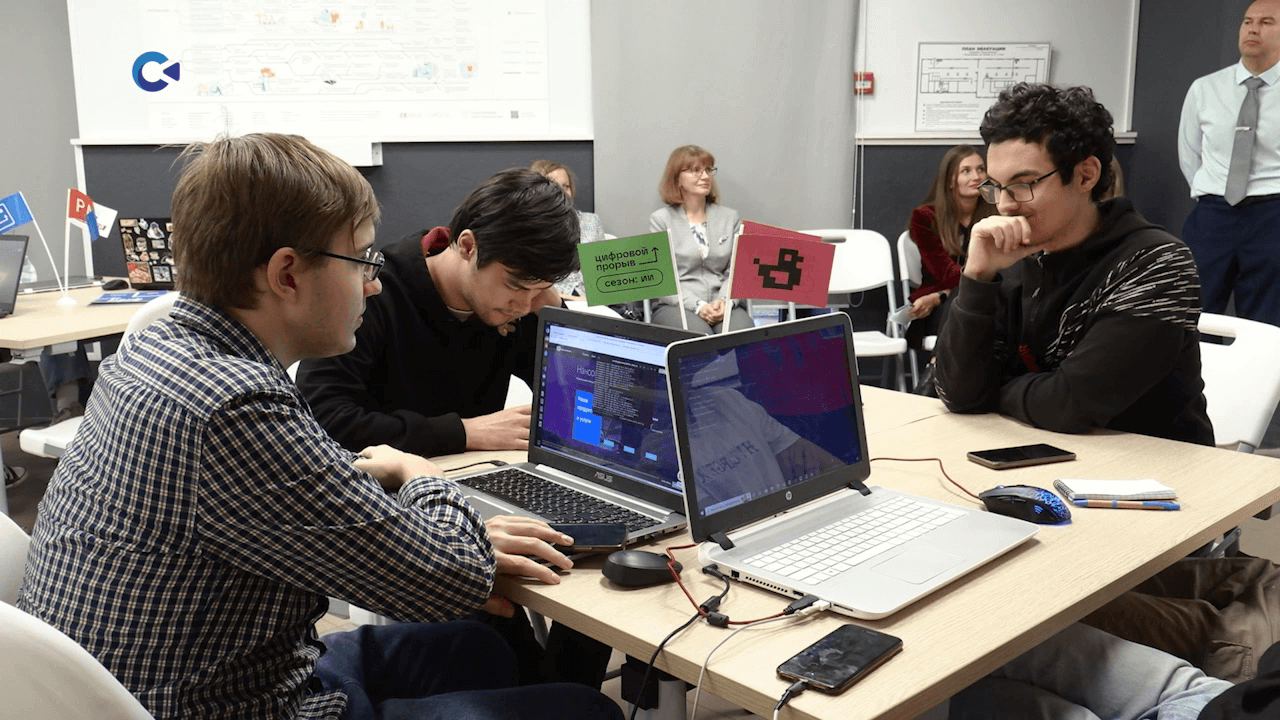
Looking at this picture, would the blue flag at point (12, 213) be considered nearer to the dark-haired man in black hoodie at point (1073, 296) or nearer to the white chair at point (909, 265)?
the dark-haired man in black hoodie at point (1073, 296)

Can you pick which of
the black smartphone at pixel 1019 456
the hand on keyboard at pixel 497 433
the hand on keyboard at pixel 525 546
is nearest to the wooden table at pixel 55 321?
the hand on keyboard at pixel 497 433

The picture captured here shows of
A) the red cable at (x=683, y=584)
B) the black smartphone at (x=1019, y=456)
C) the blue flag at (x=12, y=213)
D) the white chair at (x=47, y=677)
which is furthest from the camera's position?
the blue flag at (x=12, y=213)

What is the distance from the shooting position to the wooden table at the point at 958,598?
38.3 inches

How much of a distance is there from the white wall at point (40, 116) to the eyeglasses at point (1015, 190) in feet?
14.2

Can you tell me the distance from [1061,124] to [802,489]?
1.00 m

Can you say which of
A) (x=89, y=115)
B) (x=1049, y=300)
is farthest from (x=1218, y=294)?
(x=89, y=115)

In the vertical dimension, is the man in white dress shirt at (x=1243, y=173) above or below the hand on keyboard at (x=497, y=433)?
above

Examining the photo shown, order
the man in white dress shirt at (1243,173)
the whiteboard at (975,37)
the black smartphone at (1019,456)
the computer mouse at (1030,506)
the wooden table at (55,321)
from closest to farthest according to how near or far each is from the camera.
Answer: the computer mouse at (1030,506) → the black smartphone at (1019,456) → the wooden table at (55,321) → the man in white dress shirt at (1243,173) → the whiteboard at (975,37)

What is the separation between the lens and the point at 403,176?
4965mm

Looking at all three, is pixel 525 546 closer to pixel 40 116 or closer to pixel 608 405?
pixel 608 405

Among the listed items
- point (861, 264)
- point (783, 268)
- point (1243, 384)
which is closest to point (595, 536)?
point (783, 268)

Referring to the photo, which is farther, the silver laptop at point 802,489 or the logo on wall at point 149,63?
the logo on wall at point 149,63

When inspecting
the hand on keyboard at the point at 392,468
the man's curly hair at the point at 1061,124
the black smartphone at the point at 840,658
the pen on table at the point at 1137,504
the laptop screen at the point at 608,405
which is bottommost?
the pen on table at the point at 1137,504

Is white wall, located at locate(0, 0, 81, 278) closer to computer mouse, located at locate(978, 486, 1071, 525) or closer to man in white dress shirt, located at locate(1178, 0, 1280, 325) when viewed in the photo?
computer mouse, located at locate(978, 486, 1071, 525)
